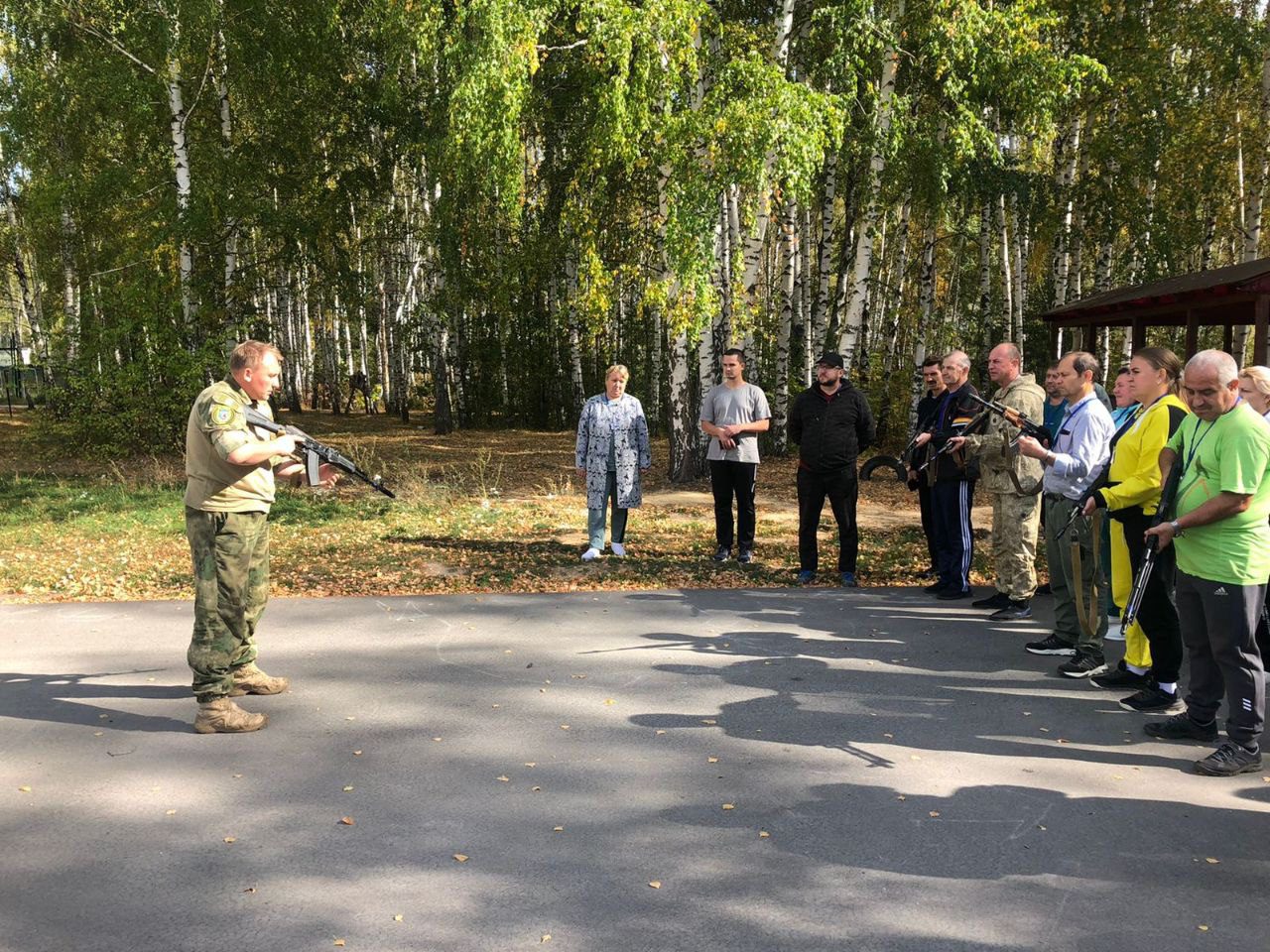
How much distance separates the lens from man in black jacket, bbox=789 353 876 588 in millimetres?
9141

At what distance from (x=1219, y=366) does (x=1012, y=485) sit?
9.48 ft

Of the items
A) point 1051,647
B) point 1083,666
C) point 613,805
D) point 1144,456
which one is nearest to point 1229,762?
point 1083,666

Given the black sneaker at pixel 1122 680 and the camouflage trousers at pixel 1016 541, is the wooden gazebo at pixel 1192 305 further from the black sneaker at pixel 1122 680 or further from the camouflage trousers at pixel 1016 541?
the black sneaker at pixel 1122 680

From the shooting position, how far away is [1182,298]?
1236cm

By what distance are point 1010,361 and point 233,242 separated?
18.8 m

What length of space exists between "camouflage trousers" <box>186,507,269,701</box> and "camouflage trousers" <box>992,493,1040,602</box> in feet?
18.0

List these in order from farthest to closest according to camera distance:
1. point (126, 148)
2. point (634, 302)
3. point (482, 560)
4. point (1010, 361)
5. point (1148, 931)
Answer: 1. point (634, 302)
2. point (126, 148)
3. point (482, 560)
4. point (1010, 361)
5. point (1148, 931)

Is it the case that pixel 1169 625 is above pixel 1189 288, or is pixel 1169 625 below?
below

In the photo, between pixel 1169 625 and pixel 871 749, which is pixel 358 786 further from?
pixel 1169 625

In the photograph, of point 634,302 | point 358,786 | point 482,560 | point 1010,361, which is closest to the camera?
point 358,786

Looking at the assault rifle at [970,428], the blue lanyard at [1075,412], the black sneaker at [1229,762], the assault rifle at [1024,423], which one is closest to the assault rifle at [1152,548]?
the black sneaker at [1229,762]

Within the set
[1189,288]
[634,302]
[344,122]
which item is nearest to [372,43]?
[344,122]

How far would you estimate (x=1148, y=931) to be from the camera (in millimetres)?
3383

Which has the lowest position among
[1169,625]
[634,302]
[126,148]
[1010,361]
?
[1169,625]
